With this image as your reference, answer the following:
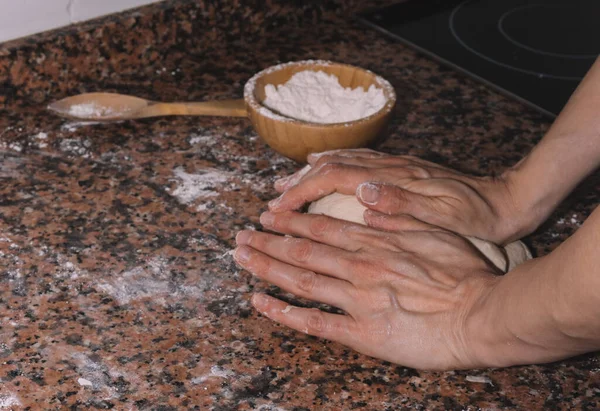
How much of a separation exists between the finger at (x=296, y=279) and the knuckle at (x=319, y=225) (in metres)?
0.07

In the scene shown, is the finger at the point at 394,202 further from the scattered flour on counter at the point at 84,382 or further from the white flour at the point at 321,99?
Result: the scattered flour on counter at the point at 84,382

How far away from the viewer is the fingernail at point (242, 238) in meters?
1.15

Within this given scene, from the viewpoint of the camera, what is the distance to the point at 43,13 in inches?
60.4

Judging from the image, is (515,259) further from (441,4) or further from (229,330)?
(441,4)

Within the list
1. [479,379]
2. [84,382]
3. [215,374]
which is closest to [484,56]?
[479,379]

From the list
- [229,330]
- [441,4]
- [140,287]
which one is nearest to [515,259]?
[229,330]

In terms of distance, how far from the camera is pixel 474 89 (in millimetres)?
1651

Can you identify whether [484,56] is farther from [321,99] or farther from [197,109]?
[197,109]

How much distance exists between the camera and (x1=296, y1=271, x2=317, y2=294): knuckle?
1.07 meters

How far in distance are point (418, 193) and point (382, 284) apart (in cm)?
19

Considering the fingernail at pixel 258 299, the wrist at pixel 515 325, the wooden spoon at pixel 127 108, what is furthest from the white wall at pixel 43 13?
the wrist at pixel 515 325

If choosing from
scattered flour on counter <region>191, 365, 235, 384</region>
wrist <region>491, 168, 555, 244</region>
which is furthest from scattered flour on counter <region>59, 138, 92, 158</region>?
wrist <region>491, 168, 555, 244</region>

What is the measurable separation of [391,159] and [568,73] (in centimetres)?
61

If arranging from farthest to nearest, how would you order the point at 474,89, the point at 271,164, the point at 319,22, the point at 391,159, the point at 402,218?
1. the point at 319,22
2. the point at 474,89
3. the point at 271,164
4. the point at 391,159
5. the point at 402,218
